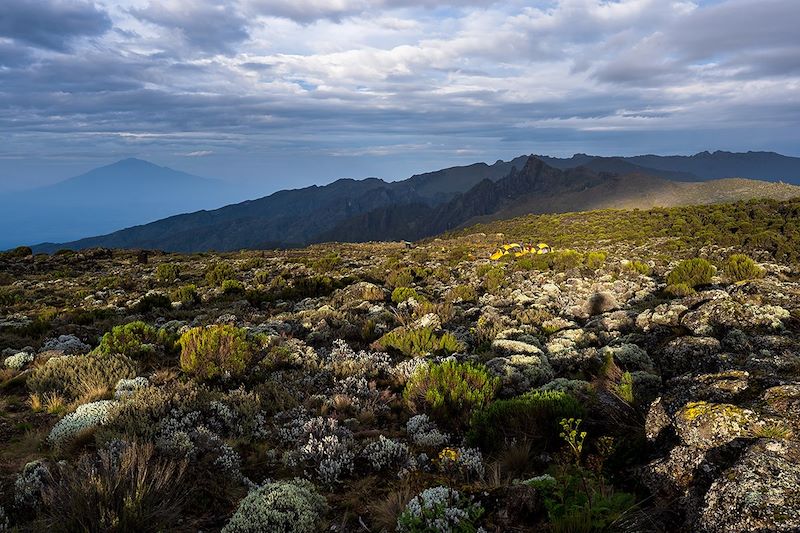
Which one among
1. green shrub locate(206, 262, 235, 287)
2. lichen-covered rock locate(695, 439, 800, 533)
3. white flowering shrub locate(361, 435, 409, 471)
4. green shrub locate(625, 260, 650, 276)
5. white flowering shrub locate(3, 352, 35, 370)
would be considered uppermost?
lichen-covered rock locate(695, 439, 800, 533)

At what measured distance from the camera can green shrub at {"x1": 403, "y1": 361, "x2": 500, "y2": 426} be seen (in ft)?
22.1

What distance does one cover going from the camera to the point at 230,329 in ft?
31.6

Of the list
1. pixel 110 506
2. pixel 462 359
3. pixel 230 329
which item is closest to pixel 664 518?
pixel 110 506

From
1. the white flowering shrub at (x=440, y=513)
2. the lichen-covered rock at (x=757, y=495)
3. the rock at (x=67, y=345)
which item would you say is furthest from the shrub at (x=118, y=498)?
the rock at (x=67, y=345)

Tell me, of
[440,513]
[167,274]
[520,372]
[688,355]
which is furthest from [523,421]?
[167,274]

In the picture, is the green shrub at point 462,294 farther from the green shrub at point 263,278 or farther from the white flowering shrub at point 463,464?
the white flowering shrub at point 463,464

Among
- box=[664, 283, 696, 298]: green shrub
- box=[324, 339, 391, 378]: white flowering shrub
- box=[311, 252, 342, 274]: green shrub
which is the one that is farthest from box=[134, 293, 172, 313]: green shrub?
box=[664, 283, 696, 298]: green shrub

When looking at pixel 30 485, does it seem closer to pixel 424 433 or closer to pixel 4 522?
pixel 4 522

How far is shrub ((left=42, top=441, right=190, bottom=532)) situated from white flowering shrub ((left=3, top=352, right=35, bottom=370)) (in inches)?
244

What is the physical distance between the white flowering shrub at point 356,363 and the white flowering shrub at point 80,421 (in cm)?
379

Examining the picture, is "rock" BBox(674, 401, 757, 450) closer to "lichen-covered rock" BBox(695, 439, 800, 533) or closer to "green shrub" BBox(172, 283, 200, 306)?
"lichen-covered rock" BBox(695, 439, 800, 533)

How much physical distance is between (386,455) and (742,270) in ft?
57.1

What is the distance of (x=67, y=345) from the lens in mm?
10930

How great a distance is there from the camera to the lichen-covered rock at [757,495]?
2816 millimetres
